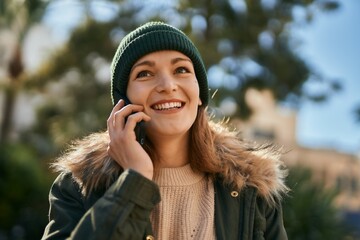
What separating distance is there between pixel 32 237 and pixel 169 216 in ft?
27.0

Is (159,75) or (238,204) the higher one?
(159,75)

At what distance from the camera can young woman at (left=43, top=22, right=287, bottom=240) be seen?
9.09 ft

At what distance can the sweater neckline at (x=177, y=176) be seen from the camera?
298cm

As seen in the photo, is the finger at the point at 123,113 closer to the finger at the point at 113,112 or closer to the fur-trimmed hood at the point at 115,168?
the finger at the point at 113,112

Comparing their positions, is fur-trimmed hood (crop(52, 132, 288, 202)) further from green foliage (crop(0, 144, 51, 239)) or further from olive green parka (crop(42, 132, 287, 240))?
green foliage (crop(0, 144, 51, 239))

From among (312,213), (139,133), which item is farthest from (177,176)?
(312,213)

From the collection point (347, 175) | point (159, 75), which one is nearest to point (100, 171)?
point (159, 75)

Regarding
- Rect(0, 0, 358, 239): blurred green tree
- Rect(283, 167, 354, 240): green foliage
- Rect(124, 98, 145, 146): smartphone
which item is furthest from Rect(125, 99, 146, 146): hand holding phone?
Rect(0, 0, 358, 239): blurred green tree

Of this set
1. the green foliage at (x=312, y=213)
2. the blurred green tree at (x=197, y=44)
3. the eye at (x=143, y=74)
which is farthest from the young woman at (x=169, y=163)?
the blurred green tree at (x=197, y=44)

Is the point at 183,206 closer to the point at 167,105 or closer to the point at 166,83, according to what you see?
the point at 167,105

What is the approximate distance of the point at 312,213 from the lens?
9.06m

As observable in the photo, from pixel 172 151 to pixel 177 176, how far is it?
0.42 feet

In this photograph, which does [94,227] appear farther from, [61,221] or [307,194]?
[307,194]

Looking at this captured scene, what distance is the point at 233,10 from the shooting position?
1673 centimetres
